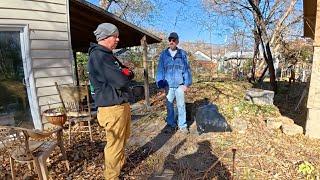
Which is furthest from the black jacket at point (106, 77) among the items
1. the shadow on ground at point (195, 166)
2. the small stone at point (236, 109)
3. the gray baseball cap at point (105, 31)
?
the small stone at point (236, 109)

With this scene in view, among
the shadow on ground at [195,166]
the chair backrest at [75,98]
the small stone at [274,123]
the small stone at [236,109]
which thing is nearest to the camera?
the shadow on ground at [195,166]

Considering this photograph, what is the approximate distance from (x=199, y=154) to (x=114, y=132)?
76.7 inches

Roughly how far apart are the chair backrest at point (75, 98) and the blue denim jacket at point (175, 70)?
150 cm

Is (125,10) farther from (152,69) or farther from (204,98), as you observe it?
(204,98)

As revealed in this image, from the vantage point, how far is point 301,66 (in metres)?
18.0

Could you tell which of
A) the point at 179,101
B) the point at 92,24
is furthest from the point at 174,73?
the point at 92,24

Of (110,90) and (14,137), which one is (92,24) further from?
(110,90)

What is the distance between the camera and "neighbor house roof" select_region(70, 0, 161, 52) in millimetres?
7303

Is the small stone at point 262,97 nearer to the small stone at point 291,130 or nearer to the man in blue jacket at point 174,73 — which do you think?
the small stone at point 291,130

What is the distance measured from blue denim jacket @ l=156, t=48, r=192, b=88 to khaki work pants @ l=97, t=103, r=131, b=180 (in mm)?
2143

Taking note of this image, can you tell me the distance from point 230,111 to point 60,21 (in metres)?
4.42

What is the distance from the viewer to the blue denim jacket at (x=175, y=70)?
556 cm

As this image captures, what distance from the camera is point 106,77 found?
131 inches

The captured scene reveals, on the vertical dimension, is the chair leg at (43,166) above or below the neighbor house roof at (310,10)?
below
